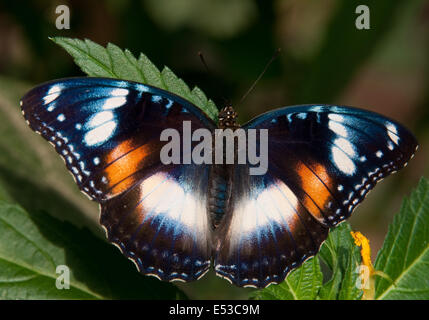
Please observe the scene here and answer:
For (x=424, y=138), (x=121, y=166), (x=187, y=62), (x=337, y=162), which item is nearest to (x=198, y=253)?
(x=121, y=166)

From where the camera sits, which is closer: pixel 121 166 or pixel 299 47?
pixel 121 166

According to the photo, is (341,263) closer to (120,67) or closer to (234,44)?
(120,67)

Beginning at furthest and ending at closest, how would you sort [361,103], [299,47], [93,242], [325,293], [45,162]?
1. [361,103]
2. [299,47]
3. [45,162]
4. [93,242]
5. [325,293]

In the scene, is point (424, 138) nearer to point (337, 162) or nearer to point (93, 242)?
point (337, 162)

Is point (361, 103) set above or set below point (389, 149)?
below

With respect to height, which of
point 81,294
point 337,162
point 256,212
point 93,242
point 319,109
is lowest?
point 81,294

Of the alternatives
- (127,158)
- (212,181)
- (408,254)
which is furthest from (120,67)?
(408,254)
